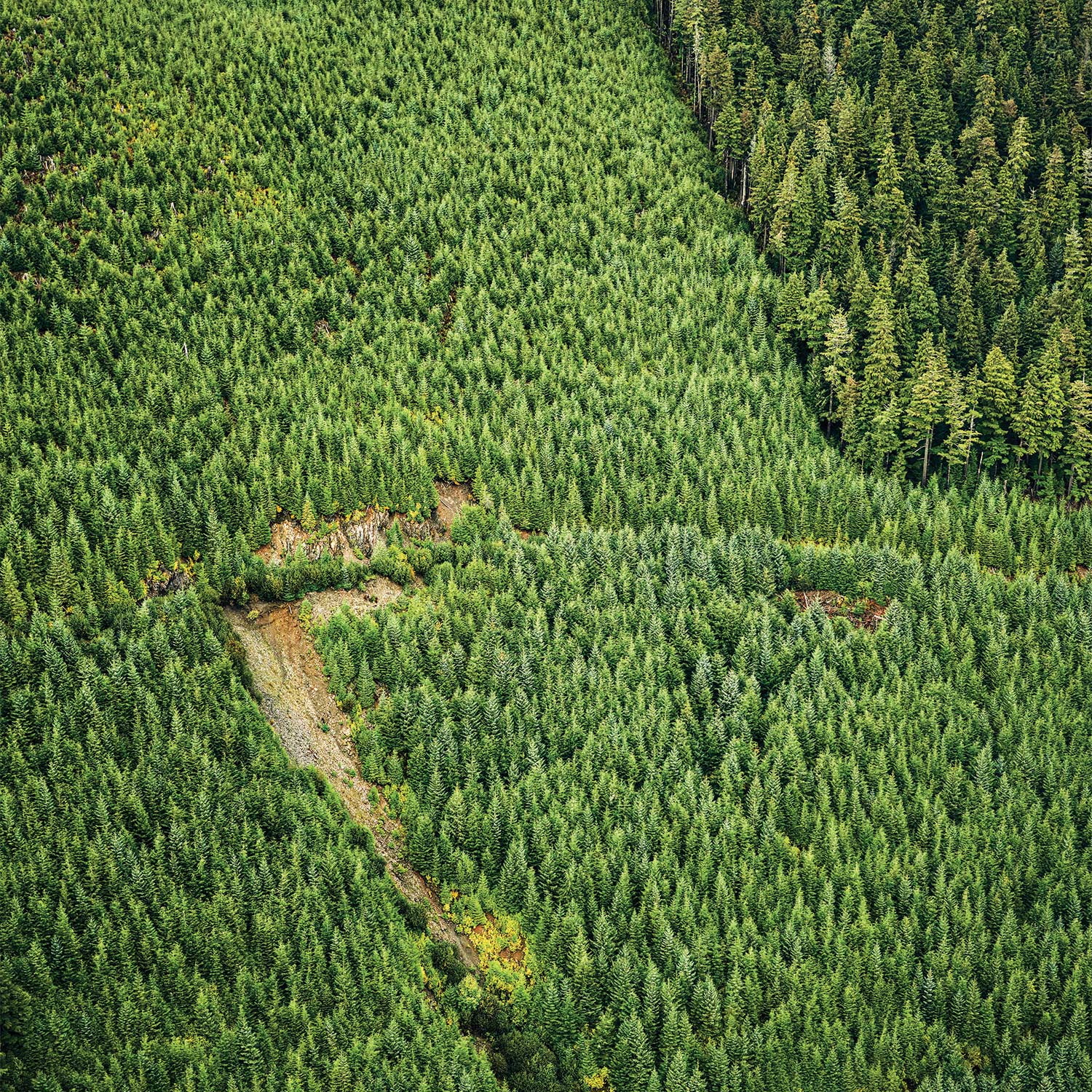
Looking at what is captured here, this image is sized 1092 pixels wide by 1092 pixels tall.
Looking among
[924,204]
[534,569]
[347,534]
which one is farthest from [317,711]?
[924,204]

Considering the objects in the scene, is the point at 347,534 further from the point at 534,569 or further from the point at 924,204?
the point at 924,204

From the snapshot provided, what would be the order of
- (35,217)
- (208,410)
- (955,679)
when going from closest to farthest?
(955,679)
(208,410)
(35,217)

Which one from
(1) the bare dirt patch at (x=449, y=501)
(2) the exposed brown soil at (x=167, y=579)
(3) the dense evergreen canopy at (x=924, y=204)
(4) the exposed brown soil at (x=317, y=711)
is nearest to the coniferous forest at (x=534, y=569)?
(2) the exposed brown soil at (x=167, y=579)

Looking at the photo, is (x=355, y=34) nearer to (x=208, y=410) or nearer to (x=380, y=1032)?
(x=208, y=410)

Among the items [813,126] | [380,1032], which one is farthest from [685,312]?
[380,1032]

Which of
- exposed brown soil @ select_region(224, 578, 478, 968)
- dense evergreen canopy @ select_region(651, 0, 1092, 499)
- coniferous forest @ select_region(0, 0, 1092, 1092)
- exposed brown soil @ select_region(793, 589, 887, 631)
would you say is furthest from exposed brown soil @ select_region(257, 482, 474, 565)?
dense evergreen canopy @ select_region(651, 0, 1092, 499)
